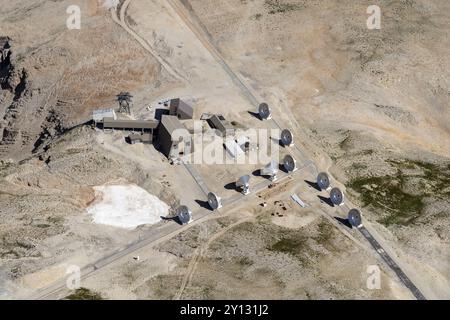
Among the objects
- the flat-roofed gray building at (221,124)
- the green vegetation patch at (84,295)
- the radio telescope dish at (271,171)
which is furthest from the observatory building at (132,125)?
the green vegetation patch at (84,295)

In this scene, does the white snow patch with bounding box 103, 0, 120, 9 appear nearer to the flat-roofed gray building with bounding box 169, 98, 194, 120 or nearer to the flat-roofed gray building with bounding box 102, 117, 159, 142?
the flat-roofed gray building with bounding box 169, 98, 194, 120

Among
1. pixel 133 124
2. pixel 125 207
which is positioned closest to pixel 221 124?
pixel 133 124

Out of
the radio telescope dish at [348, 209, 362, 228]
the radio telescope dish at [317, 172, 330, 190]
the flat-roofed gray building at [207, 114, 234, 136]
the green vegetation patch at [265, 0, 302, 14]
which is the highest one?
the green vegetation patch at [265, 0, 302, 14]

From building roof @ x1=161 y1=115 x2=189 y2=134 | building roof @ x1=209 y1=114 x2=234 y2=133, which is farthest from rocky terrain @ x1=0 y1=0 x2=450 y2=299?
building roof @ x1=161 y1=115 x2=189 y2=134

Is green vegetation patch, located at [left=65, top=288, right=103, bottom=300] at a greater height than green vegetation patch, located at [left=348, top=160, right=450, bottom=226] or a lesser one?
lesser

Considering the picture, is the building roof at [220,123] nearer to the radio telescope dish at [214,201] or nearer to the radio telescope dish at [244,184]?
the radio telescope dish at [244,184]

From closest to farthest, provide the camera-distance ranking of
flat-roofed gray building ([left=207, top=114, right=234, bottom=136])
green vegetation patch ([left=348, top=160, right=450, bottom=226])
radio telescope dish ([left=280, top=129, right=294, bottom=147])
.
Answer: green vegetation patch ([left=348, top=160, right=450, bottom=226])
radio telescope dish ([left=280, top=129, right=294, bottom=147])
flat-roofed gray building ([left=207, top=114, right=234, bottom=136])
